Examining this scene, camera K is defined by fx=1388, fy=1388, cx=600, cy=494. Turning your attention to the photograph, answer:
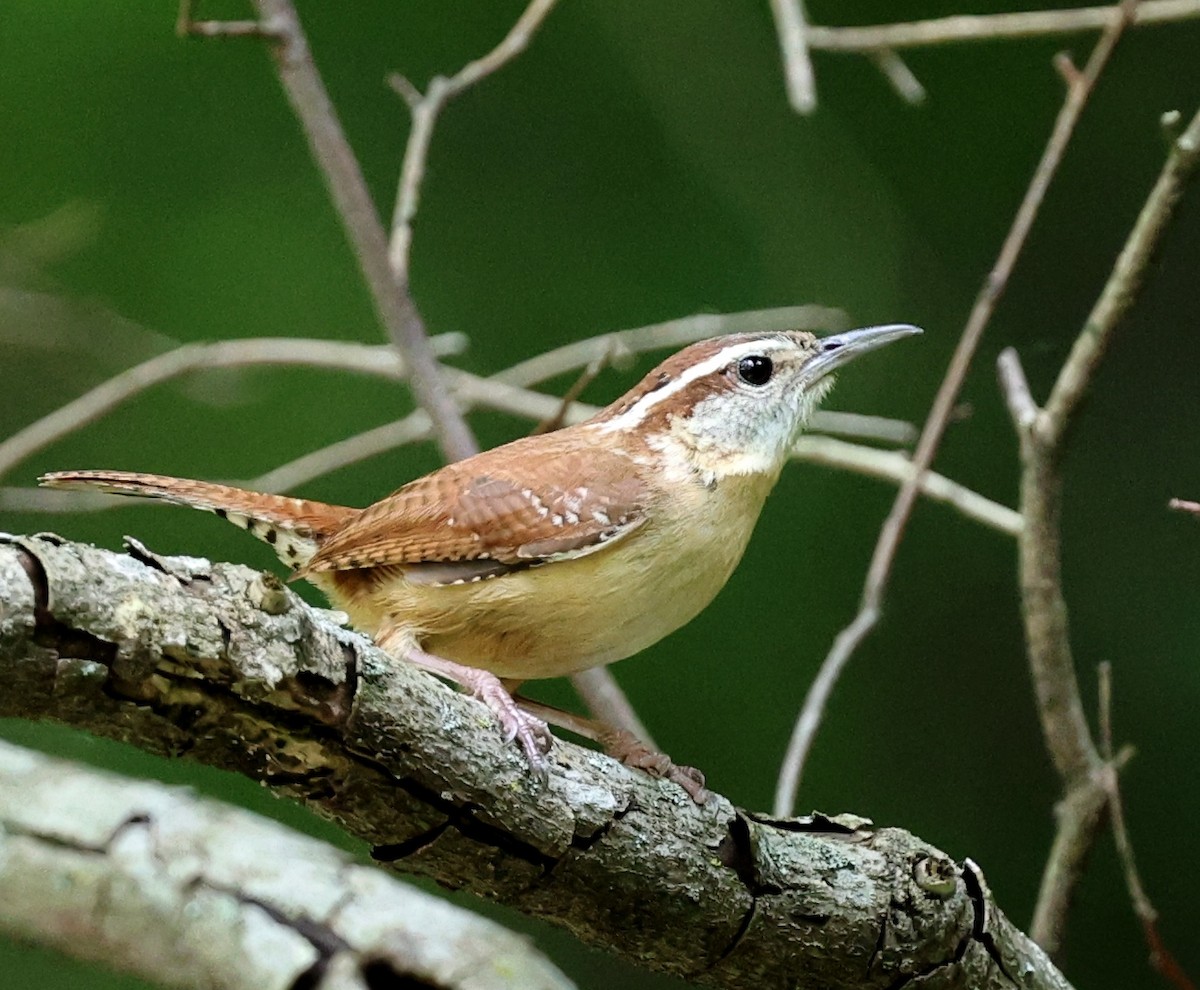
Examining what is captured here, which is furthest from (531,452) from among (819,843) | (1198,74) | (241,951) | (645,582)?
(1198,74)

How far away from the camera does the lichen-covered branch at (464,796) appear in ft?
3.84

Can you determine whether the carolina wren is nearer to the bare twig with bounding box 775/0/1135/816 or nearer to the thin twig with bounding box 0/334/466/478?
the bare twig with bounding box 775/0/1135/816

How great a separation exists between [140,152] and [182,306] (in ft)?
1.49

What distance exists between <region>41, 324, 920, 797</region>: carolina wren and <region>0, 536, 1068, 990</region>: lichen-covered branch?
20cm

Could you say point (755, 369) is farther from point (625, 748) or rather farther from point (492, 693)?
point (492, 693)

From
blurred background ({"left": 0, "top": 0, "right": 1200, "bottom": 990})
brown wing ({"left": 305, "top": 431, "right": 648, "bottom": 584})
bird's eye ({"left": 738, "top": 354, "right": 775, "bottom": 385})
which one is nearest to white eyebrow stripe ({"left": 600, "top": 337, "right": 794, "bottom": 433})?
bird's eye ({"left": 738, "top": 354, "right": 775, "bottom": 385})

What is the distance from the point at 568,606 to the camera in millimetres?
2078

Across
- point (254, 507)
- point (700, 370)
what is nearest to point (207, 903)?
point (254, 507)

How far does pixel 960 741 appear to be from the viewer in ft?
12.9

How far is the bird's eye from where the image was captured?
2471 mm

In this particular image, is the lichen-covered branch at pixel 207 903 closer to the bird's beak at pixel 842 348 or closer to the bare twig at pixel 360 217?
the bird's beak at pixel 842 348

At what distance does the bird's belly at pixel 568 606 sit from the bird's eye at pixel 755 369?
1.27 ft

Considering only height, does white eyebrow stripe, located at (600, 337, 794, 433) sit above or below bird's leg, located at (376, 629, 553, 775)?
above

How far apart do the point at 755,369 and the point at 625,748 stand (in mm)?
727
